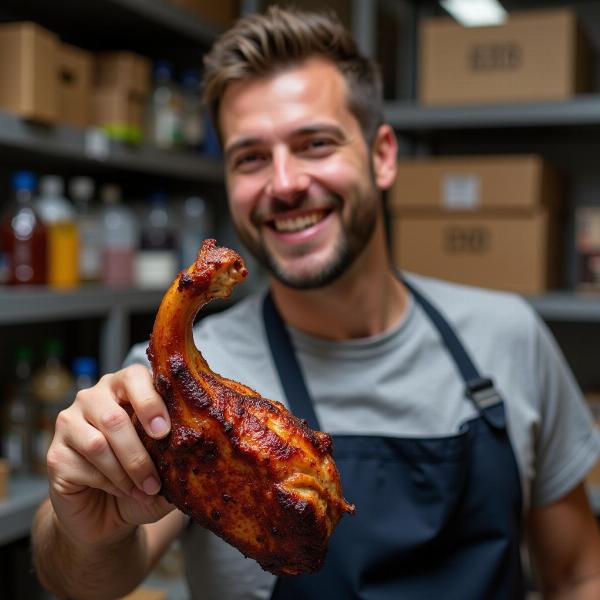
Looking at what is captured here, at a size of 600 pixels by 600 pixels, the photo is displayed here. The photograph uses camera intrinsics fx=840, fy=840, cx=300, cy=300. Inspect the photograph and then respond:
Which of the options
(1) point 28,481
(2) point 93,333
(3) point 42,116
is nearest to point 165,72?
(3) point 42,116

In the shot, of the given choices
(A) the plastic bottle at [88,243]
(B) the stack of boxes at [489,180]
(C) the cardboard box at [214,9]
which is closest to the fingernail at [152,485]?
(A) the plastic bottle at [88,243]

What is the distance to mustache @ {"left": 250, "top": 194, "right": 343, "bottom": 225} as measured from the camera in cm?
119

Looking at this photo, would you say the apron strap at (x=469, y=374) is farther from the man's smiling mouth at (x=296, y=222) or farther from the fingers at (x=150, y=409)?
the fingers at (x=150, y=409)

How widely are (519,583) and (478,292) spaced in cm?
50

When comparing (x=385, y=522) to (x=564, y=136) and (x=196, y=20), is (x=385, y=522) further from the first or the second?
(x=564, y=136)

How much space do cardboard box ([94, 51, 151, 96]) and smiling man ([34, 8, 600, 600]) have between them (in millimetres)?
955

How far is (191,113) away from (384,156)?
1.20 m

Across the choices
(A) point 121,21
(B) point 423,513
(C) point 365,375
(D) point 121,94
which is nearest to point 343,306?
(C) point 365,375

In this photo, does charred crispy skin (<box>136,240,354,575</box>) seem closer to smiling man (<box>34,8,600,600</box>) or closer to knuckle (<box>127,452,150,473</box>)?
knuckle (<box>127,452,150,473</box>)

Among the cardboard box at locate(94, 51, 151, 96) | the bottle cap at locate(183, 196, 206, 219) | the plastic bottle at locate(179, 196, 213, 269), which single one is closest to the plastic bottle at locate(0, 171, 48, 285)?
the cardboard box at locate(94, 51, 151, 96)

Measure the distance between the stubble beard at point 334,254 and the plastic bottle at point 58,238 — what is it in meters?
0.87

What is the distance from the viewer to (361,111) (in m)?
1.33

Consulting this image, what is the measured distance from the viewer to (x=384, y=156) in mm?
1439

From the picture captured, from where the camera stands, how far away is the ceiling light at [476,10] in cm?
269
